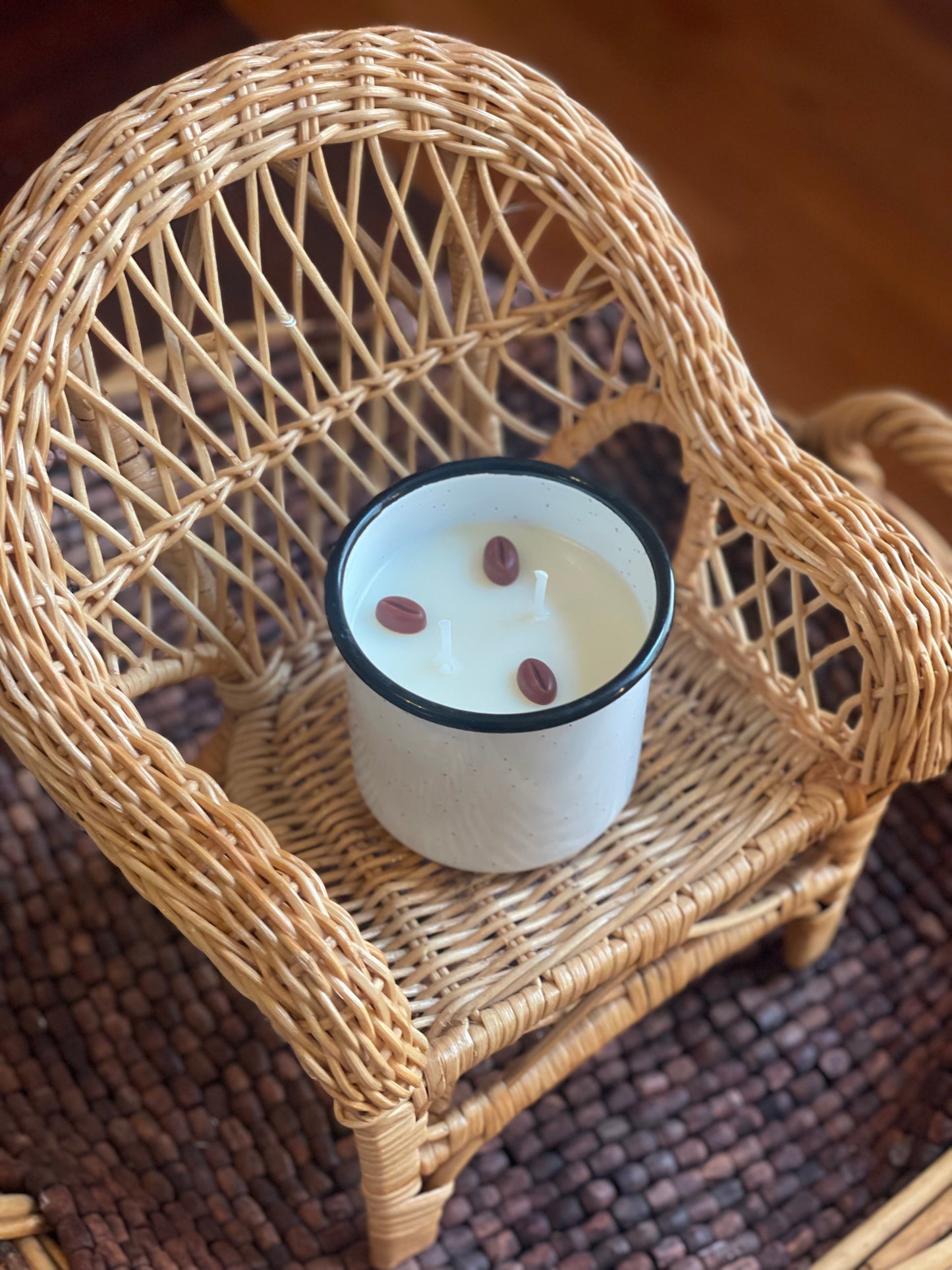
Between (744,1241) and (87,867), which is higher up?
(87,867)

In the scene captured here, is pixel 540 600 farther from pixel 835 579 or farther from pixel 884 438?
pixel 884 438

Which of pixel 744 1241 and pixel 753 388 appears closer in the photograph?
pixel 753 388

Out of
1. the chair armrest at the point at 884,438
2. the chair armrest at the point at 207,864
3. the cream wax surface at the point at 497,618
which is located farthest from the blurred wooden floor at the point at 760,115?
the chair armrest at the point at 207,864

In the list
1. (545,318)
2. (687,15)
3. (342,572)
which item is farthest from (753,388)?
(687,15)

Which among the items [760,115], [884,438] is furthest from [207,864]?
[760,115]

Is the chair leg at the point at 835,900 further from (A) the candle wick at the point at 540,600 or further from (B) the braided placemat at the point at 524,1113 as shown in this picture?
(A) the candle wick at the point at 540,600

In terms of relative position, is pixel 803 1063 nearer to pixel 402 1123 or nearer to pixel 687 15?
pixel 402 1123

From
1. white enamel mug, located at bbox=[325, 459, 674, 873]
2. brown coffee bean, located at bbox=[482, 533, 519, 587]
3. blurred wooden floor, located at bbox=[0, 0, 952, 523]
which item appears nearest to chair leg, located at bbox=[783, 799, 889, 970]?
white enamel mug, located at bbox=[325, 459, 674, 873]
